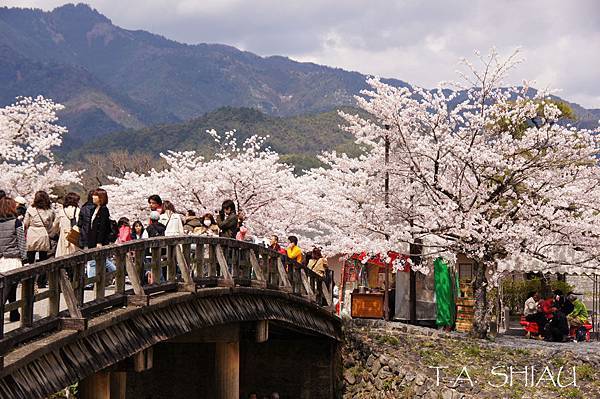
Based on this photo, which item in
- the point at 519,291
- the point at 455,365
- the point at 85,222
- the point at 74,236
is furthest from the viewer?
Result: the point at 519,291

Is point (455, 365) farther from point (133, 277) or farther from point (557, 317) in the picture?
point (133, 277)

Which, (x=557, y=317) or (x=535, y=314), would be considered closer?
(x=557, y=317)

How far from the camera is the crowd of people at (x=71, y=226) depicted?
10.8m

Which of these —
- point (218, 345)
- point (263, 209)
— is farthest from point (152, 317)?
point (263, 209)

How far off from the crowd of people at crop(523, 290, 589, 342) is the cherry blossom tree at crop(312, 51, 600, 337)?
1.21 metres

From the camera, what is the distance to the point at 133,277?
35.1 feet

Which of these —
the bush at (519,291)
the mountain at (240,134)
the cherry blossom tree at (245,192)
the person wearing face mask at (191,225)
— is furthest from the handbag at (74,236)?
the mountain at (240,134)

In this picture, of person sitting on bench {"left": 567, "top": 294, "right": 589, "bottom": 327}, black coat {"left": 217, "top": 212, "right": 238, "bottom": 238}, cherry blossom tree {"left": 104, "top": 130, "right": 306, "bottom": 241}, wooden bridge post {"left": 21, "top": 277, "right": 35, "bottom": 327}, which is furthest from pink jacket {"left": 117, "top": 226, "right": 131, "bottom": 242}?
cherry blossom tree {"left": 104, "top": 130, "right": 306, "bottom": 241}

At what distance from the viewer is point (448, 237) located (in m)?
20.5

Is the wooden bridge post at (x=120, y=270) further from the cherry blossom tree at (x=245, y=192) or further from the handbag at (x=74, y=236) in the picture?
the cherry blossom tree at (x=245, y=192)

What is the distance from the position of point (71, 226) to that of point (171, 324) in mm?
2358

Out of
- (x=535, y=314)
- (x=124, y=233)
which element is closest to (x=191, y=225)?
(x=124, y=233)

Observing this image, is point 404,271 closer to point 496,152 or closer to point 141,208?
point 496,152

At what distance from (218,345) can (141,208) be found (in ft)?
57.9
